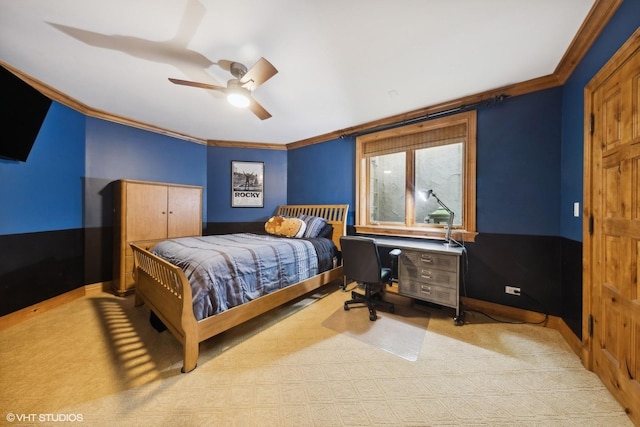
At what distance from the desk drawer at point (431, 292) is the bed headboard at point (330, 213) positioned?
138cm

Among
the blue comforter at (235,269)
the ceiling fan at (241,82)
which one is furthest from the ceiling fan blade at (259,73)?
the blue comforter at (235,269)

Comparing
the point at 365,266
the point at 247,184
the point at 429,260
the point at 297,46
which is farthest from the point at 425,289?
the point at 247,184

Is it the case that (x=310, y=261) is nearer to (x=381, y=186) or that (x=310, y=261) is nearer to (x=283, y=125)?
(x=381, y=186)

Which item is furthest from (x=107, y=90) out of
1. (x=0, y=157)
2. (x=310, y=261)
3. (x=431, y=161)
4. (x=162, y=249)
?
(x=431, y=161)

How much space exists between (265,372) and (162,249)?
1871 mm

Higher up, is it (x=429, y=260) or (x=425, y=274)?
(x=429, y=260)

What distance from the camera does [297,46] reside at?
1.94 m

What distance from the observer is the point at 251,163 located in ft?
15.7

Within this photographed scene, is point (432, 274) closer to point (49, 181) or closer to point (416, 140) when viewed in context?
point (416, 140)

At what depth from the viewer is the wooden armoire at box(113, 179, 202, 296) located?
3.23 metres

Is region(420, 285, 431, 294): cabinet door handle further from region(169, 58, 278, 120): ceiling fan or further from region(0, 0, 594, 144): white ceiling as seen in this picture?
Result: region(169, 58, 278, 120): ceiling fan

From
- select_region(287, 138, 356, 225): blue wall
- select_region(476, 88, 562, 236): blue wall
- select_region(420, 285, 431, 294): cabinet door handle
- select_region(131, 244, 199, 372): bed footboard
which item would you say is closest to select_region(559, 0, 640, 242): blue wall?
select_region(476, 88, 562, 236): blue wall

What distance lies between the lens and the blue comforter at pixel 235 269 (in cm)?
190

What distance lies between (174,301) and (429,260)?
2567 mm
